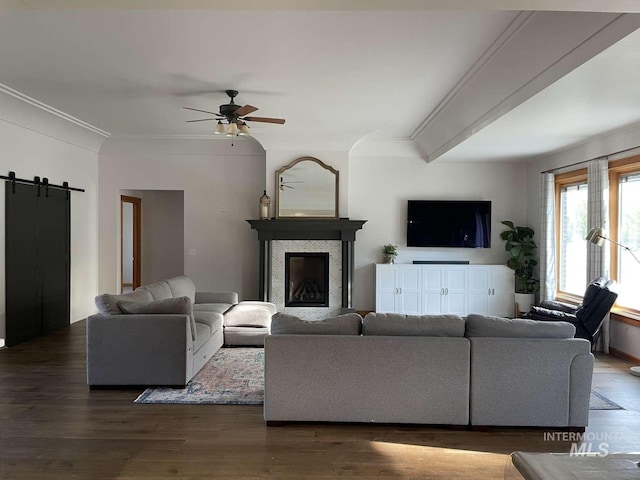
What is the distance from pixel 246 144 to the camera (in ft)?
25.1

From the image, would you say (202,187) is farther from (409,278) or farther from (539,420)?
(539,420)

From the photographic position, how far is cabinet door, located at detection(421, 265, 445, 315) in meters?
7.34

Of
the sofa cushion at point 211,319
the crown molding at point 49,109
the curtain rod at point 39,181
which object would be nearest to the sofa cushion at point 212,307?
the sofa cushion at point 211,319

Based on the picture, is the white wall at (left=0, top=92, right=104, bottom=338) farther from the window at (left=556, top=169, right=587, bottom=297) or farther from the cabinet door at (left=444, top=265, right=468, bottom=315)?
the window at (left=556, top=169, right=587, bottom=297)

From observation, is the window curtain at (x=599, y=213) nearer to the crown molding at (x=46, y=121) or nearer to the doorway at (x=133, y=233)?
the crown molding at (x=46, y=121)

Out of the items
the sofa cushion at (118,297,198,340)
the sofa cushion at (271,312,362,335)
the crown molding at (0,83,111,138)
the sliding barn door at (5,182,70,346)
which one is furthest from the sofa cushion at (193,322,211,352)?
the crown molding at (0,83,111,138)

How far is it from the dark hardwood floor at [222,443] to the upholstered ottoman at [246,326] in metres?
1.62

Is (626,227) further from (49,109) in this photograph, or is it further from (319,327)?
(49,109)

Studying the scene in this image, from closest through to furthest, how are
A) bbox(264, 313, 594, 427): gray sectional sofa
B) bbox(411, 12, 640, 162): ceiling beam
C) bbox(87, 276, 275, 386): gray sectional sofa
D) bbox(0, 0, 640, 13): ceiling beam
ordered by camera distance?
bbox(0, 0, 640, 13): ceiling beam
bbox(411, 12, 640, 162): ceiling beam
bbox(264, 313, 594, 427): gray sectional sofa
bbox(87, 276, 275, 386): gray sectional sofa

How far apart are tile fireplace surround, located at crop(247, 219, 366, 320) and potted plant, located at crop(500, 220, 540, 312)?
2.55 m

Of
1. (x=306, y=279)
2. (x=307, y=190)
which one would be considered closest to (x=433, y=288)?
(x=306, y=279)

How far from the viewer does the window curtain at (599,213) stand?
5.36 m

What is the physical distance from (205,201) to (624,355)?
6.32 metres

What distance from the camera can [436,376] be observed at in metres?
3.21
